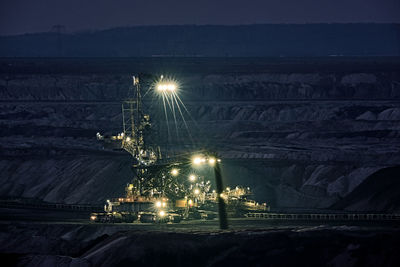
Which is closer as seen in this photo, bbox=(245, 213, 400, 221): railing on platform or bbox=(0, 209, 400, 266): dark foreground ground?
bbox=(0, 209, 400, 266): dark foreground ground

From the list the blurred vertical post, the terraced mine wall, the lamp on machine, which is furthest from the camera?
the terraced mine wall

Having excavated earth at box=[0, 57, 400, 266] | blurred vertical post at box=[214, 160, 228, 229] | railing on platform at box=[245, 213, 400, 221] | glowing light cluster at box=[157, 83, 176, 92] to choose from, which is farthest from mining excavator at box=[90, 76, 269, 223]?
blurred vertical post at box=[214, 160, 228, 229]

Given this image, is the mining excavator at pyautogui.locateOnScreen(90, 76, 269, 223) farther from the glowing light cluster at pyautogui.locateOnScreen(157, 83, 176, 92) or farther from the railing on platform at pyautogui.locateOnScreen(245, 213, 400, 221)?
the railing on platform at pyautogui.locateOnScreen(245, 213, 400, 221)

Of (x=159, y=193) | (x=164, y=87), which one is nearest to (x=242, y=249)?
(x=159, y=193)

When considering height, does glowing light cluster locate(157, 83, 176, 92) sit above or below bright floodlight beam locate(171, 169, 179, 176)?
above

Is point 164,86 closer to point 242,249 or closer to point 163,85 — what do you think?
point 163,85

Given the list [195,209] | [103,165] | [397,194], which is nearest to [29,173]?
[103,165]

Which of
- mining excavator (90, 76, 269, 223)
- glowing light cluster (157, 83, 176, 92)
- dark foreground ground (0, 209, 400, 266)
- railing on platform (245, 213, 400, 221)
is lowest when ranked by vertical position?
dark foreground ground (0, 209, 400, 266)

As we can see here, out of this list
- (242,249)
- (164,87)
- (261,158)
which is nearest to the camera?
(242,249)

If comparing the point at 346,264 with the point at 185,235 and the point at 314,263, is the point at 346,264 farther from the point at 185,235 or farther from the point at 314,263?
the point at 185,235

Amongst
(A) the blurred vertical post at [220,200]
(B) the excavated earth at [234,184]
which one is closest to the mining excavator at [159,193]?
(B) the excavated earth at [234,184]

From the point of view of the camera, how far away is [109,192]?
13000 cm

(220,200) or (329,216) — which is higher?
(220,200)

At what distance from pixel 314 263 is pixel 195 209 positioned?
37.2 metres
